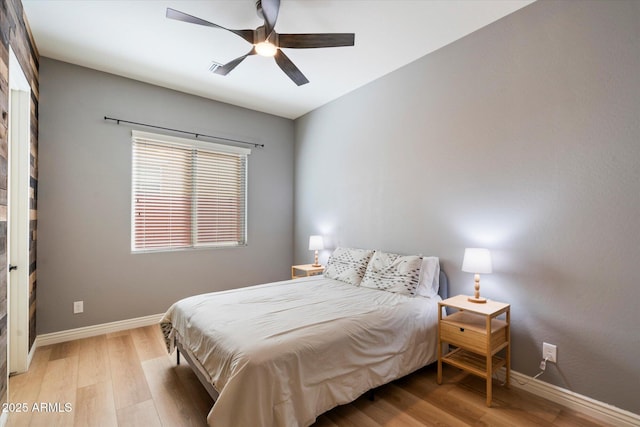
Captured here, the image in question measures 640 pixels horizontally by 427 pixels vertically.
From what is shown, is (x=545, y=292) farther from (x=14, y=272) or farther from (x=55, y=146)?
(x=55, y=146)

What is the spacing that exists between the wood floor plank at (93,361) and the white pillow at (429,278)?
8.83ft

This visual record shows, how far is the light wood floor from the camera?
1.94 metres

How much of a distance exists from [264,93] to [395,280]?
2.80m

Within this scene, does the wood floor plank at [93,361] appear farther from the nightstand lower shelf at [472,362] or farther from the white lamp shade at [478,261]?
the white lamp shade at [478,261]

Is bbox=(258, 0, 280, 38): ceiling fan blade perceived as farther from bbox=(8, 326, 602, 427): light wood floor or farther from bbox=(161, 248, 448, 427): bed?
bbox=(8, 326, 602, 427): light wood floor

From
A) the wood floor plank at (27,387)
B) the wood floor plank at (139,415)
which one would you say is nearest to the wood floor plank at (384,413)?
the wood floor plank at (139,415)

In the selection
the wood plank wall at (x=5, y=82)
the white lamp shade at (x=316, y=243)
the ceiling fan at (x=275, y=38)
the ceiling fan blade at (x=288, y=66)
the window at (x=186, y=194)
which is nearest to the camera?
the wood plank wall at (x=5, y=82)

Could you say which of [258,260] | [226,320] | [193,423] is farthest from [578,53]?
[258,260]

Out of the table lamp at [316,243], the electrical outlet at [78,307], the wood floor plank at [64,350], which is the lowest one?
the wood floor plank at [64,350]

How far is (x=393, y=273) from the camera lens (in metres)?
2.89

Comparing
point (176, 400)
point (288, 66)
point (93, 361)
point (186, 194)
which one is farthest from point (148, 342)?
point (288, 66)

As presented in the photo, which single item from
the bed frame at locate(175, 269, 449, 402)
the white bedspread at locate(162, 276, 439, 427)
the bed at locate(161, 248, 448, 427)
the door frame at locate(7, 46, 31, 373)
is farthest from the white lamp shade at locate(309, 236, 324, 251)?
the door frame at locate(7, 46, 31, 373)

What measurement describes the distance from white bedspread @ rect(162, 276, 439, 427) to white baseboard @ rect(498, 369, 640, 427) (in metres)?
0.65

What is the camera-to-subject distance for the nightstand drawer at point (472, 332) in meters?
2.16
